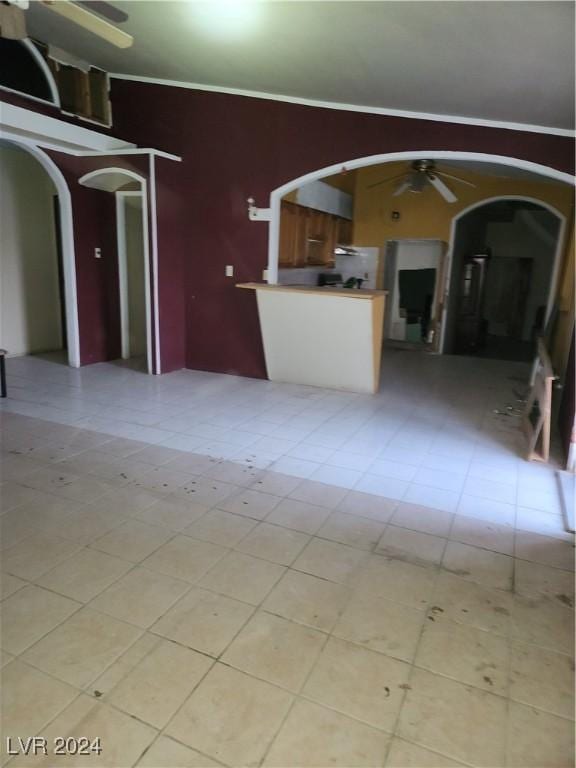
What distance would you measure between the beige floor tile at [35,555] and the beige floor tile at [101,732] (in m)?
0.75

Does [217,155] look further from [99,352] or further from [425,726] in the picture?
[425,726]

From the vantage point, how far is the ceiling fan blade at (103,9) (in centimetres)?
256

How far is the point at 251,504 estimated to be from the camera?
2.72 metres

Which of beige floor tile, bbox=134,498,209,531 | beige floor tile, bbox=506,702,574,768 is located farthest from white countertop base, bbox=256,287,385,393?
beige floor tile, bbox=506,702,574,768

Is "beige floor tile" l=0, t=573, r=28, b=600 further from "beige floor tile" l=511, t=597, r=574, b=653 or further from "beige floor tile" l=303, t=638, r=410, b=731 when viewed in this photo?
"beige floor tile" l=511, t=597, r=574, b=653

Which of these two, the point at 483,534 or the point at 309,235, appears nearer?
the point at 483,534

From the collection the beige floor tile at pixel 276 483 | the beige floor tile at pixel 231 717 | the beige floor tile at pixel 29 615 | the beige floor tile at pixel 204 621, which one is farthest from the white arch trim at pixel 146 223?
the beige floor tile at pixel 231 717

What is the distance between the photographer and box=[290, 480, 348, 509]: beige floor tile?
278 centimetres

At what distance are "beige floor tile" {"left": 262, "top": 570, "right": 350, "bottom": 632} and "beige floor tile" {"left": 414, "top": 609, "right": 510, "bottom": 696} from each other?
1.14ft

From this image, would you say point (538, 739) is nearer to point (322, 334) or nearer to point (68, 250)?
point (322, 334)

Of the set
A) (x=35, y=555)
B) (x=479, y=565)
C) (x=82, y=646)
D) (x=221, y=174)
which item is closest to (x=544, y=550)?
(x=479, y=565)

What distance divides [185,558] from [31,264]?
5410 millimetres

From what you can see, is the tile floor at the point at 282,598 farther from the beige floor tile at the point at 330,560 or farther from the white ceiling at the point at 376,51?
the white ceiling at the point at 376,51

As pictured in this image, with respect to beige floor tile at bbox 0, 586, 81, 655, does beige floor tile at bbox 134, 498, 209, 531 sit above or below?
above
